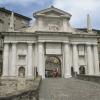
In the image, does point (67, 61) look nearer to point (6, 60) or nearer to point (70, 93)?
point (6, 60)

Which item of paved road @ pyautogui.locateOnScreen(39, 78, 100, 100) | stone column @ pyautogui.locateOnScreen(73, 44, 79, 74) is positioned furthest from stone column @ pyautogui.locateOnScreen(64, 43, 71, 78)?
paved road @ pyautogui.locateOnScreen(39, 78, 100, 100)

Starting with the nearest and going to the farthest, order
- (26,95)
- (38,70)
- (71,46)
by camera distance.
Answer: (26,95) < (38,70) < (71,46)

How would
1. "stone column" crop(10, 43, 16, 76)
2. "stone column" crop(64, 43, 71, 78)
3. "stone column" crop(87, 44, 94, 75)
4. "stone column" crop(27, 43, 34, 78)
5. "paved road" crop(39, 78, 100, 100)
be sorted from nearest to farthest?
"paved road" crop(39, 78, 100, 100) < "stone column" crop(10, 43, 16, 76) < "stone column" crop(64, 43, 71, 78) < "stone column" crop(27, 43, 34, 78) < "stone column" crop(87, 44, 94, 75)

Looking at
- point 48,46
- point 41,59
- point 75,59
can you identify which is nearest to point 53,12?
point 48,46

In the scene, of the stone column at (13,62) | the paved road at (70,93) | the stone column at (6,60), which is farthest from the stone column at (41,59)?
the paved road at (70,93)

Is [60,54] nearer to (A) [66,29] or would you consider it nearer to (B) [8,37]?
(A) [66,29]

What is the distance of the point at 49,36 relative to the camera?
42.8 m

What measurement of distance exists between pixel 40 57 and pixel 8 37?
639 cm

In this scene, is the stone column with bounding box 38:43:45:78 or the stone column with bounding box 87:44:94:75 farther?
the stone column with bounding box 87:44:94:75

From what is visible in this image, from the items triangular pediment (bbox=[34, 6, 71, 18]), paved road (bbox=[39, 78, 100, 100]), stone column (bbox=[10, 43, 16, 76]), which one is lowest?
paved road (bbox=[39, 78, 100, 100])

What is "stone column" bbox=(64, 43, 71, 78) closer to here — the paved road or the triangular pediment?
the triangular pediment

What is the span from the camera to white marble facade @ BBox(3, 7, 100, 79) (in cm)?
4231

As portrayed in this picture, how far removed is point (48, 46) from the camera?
142ft

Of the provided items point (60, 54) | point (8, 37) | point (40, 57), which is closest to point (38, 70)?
point (40, 57)
